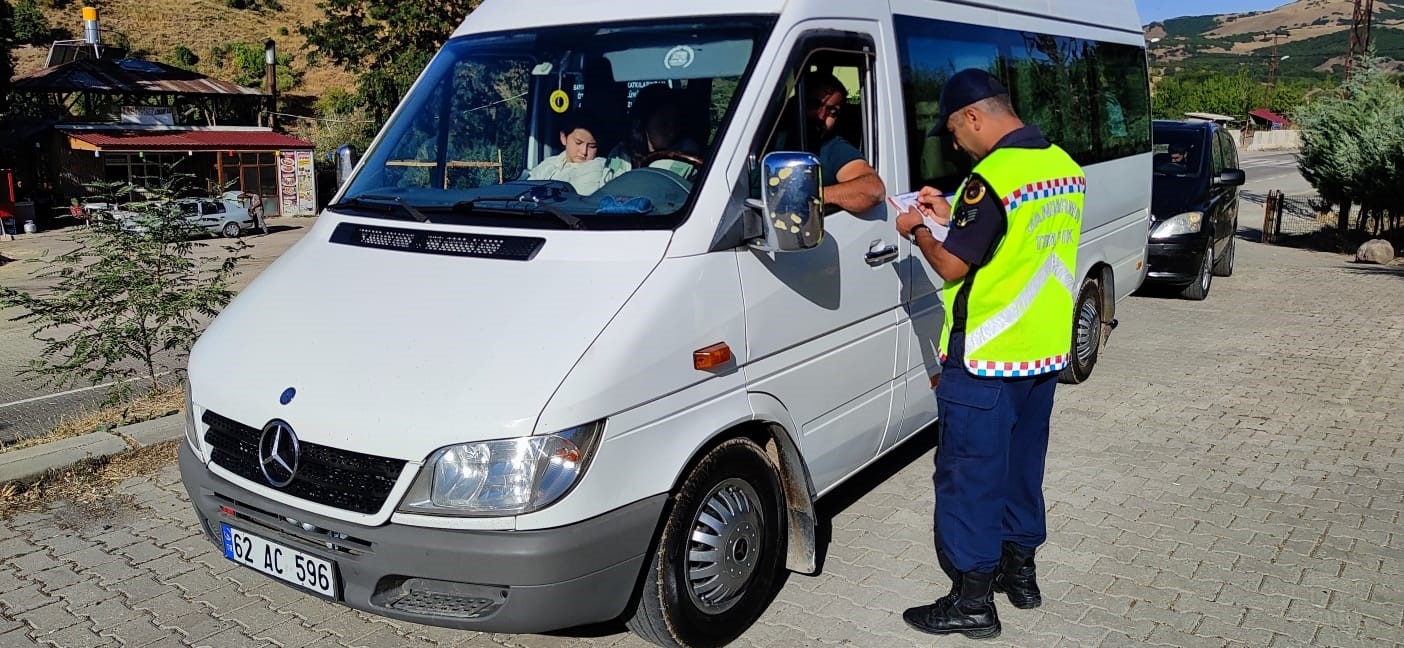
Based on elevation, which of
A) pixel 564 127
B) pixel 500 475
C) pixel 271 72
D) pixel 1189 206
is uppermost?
pixel 271 72

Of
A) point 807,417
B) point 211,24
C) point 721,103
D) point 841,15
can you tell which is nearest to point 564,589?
point 807,417

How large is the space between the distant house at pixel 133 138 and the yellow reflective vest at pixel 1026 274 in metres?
37.2

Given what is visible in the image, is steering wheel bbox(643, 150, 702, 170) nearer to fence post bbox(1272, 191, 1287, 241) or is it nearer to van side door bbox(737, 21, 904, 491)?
van side door bbox(737, 21, 904, 491)

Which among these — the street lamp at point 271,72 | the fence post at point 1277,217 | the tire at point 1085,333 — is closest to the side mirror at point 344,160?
the tire at point 1085,333

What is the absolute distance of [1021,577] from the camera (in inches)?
166

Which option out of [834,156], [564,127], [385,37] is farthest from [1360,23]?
[564,127]

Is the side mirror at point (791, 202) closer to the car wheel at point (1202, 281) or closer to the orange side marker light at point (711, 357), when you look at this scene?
the orange side marker light at point (711, 357)

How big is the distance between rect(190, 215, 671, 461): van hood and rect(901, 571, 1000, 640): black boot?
1693mm

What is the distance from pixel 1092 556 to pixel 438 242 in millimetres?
3133

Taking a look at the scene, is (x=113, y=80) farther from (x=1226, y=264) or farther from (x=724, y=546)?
(x=724, y=546)

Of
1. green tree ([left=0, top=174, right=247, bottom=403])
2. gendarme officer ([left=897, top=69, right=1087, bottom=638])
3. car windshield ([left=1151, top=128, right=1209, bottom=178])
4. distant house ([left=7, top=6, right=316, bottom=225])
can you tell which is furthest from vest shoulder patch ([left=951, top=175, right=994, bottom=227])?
distant house ([left=7, top=6, right=316, bottom=225])

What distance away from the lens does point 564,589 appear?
315 cm

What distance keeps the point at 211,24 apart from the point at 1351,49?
6595 centimetres

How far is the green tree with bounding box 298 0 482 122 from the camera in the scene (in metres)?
31.2
